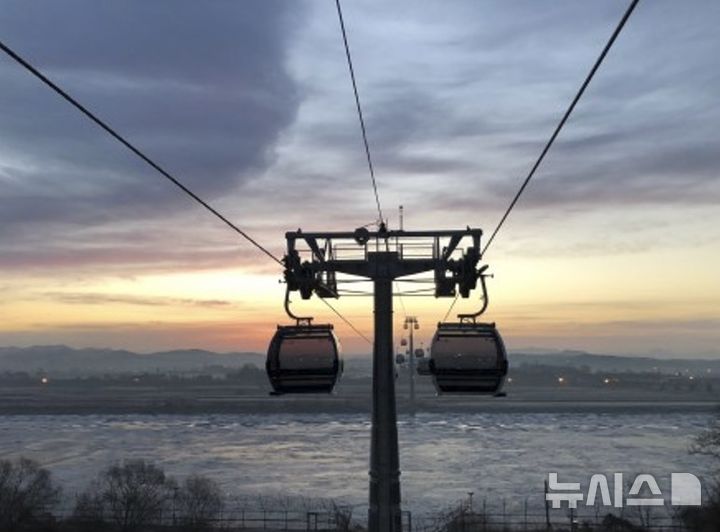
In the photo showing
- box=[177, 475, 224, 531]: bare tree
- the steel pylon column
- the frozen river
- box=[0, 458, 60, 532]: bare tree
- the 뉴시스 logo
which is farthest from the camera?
the frozen river

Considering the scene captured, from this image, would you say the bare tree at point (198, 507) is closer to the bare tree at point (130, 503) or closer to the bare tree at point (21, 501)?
the bare tree at point (130, 503)

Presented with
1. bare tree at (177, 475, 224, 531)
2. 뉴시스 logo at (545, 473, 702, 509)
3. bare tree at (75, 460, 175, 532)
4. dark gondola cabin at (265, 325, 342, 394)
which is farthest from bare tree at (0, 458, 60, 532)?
뉴시스 logo at (545, 473, 702, 509)

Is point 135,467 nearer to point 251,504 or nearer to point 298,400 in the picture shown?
point 251,504

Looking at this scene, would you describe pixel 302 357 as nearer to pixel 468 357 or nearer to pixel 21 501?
pixel 468 357

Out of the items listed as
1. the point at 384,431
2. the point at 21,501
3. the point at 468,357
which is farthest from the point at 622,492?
the point at 468,357

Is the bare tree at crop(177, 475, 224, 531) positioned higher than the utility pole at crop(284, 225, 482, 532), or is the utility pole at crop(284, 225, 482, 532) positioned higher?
the utility pole at crop(284, 225, 482, 532)

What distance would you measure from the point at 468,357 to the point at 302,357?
2.82m

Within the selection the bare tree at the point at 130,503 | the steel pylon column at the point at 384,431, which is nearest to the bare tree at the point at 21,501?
the bare tree at the point at 130,503

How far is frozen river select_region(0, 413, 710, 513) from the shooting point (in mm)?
52688

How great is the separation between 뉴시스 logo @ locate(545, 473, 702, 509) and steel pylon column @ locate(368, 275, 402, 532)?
3022 centimetres

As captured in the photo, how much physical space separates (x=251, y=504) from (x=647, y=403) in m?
111

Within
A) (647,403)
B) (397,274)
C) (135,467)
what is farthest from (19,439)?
(647,403)

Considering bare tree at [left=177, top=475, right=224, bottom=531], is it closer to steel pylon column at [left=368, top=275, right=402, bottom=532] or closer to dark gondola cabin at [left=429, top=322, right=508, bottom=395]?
steel pylon column at [left=368, top=275, right=402, bottom=532]

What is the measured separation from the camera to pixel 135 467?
137 feet
